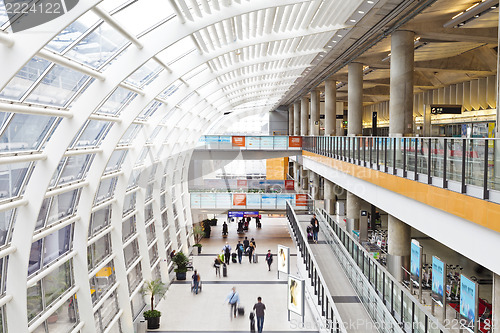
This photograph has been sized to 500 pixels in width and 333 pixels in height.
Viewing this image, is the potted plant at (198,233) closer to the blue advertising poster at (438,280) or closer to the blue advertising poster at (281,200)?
the blue advertising poster at (281,200)

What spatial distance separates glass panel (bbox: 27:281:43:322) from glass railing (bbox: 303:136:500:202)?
9.71 m

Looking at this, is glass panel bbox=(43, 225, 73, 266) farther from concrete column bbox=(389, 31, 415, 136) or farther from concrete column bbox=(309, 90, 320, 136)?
concrete column bbox=(309, 90, 320, 136)

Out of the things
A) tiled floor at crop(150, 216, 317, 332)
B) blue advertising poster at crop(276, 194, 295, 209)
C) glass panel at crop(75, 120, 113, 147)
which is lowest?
tiled floor at crop(150, 216, 317, 332)

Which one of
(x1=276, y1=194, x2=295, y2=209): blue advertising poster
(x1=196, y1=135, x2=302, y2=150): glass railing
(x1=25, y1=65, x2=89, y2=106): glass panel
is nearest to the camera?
(x1=25, y1=65, x2=89, y2=106): glass panel

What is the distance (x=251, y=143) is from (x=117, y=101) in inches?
909

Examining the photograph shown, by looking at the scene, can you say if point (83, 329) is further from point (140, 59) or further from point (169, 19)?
Answer: point (169, 19)

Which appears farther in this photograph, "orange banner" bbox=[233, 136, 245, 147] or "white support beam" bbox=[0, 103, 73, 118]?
"orange banner" bbox=[233, 136, 245, 147]

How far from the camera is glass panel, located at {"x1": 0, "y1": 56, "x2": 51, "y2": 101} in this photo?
863 cm

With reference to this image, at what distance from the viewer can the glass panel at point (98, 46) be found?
9.74 meters

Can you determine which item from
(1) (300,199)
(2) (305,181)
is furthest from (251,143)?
(2) (305,181)

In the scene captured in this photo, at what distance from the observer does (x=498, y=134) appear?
28.0ft

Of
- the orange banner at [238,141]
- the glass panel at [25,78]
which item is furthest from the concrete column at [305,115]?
the glass panel at [25,78]

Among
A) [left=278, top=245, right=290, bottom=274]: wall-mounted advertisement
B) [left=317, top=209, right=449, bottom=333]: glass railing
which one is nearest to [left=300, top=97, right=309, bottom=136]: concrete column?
[left=278, top=245, right=290, bottom=274]: wall-mounted advertisement

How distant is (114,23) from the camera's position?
9.20 meters
